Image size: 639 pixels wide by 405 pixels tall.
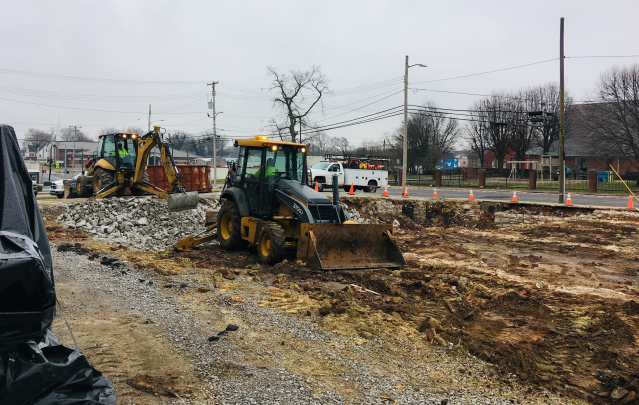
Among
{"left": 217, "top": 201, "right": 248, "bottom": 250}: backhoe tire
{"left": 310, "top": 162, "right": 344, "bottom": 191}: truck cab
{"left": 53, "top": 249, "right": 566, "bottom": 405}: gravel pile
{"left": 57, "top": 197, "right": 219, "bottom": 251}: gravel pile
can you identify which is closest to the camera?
{"left": 53, "top": 249, "right": 566, "bottom": 405}: gravel pile

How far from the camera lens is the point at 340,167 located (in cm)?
3081

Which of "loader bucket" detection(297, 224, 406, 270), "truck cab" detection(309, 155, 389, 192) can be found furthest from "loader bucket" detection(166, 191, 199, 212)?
"truck cab" detection(309, 155, 389, 192)

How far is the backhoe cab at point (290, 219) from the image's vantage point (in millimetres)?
10328

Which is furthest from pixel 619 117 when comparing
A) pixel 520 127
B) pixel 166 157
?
pixel 166 157

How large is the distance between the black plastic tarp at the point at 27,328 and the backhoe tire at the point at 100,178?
54.9 feet

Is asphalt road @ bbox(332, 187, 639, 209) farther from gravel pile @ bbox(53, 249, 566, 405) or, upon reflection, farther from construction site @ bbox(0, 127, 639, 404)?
gravel pile @ bbox(53, 249, 566, 405)

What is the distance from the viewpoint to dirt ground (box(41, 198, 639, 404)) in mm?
5555

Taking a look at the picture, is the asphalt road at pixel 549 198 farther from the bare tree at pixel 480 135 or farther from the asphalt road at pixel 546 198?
the bare tree at pixel 480 135

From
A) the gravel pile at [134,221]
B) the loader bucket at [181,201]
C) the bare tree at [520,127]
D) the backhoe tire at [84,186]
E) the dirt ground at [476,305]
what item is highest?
the bare tree at [520,127]

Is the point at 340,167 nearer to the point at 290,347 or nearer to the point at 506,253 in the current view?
the point at 506,253

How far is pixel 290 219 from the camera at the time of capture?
11094mm

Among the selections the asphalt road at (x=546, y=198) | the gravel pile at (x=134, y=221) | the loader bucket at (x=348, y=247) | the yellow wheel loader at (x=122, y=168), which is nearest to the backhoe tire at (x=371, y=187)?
the asphalt road at (x=546, y=198)

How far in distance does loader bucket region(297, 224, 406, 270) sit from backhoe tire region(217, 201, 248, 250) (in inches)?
92.3

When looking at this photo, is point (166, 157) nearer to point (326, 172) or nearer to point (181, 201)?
point (181, 201)
